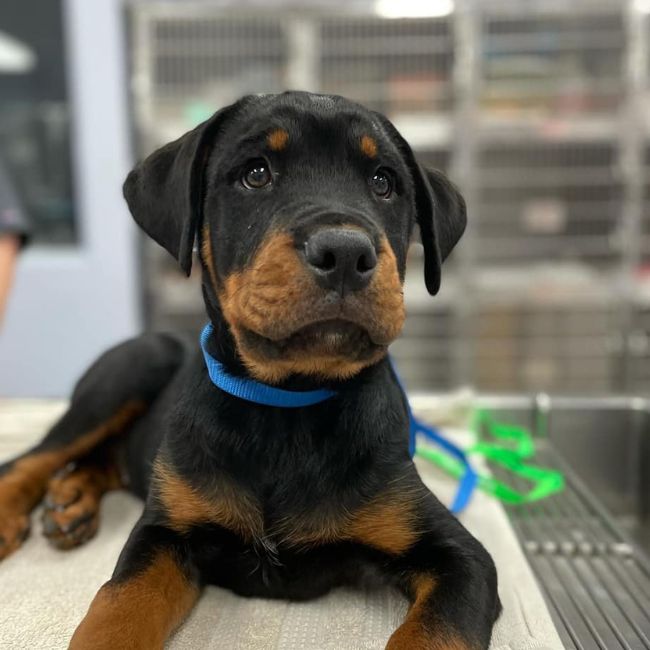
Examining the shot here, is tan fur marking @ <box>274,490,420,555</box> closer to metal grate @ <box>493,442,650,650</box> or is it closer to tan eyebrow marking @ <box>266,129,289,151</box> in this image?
metal grate @ <box>493,442,650,650</box>

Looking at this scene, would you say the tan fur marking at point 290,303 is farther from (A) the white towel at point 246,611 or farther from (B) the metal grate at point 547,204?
(B) the metal grate at point 547,204

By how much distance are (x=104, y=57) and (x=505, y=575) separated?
9.68 ft

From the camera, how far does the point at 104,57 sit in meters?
3.19

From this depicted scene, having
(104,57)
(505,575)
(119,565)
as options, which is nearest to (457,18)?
(104,57)

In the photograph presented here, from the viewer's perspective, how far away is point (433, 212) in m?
1.30

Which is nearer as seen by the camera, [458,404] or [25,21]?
[458,404]

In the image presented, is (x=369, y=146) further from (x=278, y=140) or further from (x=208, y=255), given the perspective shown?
(x=208, y=255)

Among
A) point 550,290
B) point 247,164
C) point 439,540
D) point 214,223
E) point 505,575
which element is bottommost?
point 505,575

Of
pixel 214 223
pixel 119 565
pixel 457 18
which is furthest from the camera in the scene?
pixel 457 18

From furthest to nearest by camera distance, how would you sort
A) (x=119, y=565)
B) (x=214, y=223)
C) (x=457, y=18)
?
1. (x=457, y=18)
2. (x=214, y=223)
3. (x=119, y=565)

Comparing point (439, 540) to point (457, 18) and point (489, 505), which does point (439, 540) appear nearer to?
point (489, 505)

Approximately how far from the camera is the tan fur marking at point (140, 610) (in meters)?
0.95

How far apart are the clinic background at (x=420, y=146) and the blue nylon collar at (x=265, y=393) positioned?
2019 millimetres

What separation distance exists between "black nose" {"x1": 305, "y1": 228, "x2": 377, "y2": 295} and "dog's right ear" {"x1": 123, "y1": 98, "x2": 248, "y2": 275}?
12.4 inches
